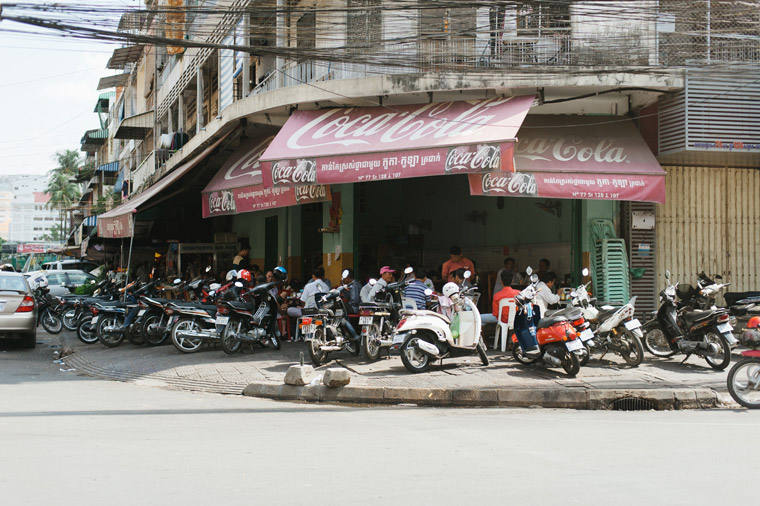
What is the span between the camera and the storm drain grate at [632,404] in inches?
343

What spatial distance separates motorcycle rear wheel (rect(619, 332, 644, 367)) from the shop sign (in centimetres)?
244

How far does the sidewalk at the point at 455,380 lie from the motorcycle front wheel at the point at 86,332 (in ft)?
9.15

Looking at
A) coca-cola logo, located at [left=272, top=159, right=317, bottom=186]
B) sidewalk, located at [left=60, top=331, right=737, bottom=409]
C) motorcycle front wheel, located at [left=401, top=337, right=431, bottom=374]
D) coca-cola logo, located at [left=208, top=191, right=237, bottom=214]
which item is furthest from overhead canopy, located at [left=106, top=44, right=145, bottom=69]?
motorcycle front wheel, located at [left=401, top=337, right=431, bottom=374]

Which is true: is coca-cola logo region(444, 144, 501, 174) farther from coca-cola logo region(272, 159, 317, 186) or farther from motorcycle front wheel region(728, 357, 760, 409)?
motorcycle front wheel region(728, 357, 760, 409)

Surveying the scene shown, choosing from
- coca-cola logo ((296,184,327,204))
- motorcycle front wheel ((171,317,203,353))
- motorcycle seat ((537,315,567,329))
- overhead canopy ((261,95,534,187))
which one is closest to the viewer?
motorcycle seat ((537,315,567,329))

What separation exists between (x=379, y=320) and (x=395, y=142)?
2.91 metres

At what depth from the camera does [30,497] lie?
4258 mm

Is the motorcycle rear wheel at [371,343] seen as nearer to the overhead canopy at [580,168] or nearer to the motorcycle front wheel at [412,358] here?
the motorcycle front wheel at [412,358]

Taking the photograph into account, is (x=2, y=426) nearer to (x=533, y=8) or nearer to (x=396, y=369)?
(x=396, y=369)

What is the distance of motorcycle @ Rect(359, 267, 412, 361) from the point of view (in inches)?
424

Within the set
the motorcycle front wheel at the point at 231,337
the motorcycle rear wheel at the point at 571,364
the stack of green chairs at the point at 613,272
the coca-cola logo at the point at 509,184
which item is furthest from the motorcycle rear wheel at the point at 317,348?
the stack of green chairs at the point at 613,272

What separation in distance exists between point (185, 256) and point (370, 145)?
11998mm

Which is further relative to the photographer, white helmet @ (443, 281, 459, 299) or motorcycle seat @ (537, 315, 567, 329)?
white helmet @ (443, 281, 459, 299)

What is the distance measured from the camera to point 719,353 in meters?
10.0
